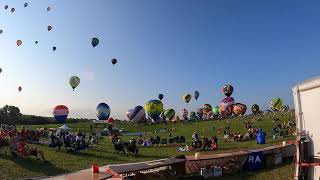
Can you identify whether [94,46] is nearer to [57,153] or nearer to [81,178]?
[57,153]

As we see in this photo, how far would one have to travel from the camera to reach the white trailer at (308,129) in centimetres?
1073

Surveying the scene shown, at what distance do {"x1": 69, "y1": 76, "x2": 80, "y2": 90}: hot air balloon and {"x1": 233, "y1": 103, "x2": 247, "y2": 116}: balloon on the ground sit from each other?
53670mm

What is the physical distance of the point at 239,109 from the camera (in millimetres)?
105438

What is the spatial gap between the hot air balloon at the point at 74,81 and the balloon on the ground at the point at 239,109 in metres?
53.7

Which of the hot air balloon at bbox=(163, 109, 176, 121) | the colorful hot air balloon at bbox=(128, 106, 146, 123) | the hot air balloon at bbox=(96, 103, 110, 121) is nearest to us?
the hot air balloon at bbox=(96, 103, 110, 121)

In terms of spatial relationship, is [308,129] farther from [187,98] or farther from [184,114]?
[184,114]

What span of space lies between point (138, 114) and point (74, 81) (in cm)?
3531

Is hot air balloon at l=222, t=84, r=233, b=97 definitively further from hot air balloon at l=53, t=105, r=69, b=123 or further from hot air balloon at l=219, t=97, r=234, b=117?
hot air balloon at l=53, t=105, r=69, b=123

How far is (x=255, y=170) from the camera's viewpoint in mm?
24516

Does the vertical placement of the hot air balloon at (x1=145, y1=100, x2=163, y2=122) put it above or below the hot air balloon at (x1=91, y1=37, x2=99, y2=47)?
below

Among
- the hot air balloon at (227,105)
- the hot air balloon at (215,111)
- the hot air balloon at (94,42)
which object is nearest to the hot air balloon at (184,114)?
the hot air balloon at (215,111)

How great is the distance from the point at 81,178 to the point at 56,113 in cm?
4787

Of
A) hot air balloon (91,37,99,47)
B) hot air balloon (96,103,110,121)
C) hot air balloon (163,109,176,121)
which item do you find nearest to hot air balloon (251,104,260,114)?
hot air balloon (163,109,176,121)

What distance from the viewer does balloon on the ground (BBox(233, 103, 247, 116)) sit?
10539cm
